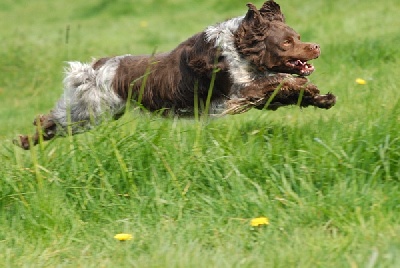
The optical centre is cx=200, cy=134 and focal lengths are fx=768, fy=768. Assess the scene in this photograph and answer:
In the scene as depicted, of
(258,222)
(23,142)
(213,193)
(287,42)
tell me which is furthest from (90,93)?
(258,222)

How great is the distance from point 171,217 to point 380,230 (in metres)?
1.10

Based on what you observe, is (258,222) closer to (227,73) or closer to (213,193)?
(213,193)

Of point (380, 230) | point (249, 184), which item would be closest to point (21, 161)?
point (249, 184)

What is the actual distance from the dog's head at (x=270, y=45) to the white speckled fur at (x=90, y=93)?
109 centimetres

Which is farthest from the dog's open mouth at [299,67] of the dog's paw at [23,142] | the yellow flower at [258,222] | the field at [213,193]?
the dog's paw at [23,142]

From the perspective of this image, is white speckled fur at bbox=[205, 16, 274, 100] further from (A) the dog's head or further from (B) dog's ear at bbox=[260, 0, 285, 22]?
(B) dog's ear at bbox=[260, 0, 285, 22]

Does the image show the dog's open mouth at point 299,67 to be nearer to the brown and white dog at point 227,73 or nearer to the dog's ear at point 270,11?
the brown and white dog at point 227,73

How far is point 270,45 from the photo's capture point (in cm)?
517

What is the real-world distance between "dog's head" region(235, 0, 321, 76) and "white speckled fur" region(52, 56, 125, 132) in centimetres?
109

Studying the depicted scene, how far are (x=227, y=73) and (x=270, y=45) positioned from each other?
0.35 meters

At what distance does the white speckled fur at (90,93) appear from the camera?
18.8 ft

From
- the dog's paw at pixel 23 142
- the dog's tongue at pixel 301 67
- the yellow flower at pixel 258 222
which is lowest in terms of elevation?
the yellow flower at pixel 258 222

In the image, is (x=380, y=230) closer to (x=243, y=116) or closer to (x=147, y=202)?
(x=147, y=202)

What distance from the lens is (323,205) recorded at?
3.83 meters
